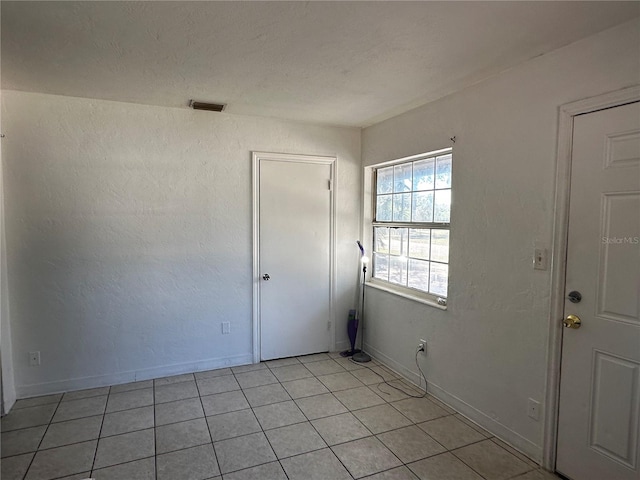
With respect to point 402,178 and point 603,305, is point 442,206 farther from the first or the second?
point 603,305

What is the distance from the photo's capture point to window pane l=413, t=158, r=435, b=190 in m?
3.18

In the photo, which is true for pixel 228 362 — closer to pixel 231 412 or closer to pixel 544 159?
pixel 231 412

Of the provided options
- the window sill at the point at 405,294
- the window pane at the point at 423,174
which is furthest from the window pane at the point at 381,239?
the window pane at the point at 423,174

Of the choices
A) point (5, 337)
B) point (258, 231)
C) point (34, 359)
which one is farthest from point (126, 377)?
point (258, 231)

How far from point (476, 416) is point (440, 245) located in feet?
4.14

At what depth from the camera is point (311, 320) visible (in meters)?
3.94

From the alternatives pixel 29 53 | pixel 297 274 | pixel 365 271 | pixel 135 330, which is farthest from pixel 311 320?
pixel 29 53

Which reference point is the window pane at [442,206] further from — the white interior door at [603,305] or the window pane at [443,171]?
the white interior door at [603,305]

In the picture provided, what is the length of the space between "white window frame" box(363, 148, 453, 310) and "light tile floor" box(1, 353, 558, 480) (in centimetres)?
77

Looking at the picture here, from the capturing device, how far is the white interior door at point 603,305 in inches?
71.1

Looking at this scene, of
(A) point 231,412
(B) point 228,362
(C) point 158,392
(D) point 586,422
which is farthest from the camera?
(B) point 228,362

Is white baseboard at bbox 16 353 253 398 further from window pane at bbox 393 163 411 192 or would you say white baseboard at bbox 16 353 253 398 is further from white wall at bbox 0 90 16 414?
window pane at bbox 393 163 411 192

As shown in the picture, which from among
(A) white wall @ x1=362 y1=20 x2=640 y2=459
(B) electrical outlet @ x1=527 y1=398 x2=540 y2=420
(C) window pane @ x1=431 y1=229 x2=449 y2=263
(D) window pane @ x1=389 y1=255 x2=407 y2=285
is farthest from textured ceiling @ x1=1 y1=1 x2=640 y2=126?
(B) electrical outlet @ x1=527 y1=398 x2=540 y2=420

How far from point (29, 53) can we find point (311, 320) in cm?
303
